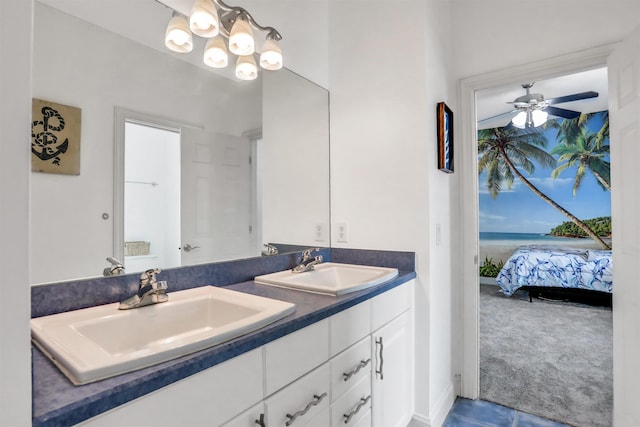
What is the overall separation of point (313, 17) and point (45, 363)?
6.90 feet

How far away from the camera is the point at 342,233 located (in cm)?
205

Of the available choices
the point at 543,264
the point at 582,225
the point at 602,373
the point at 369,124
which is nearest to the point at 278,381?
the point at 369,124

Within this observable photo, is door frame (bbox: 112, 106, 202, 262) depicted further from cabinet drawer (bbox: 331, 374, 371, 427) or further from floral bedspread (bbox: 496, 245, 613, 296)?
floral bedspread (bbox: 496, 245, 613, 296)

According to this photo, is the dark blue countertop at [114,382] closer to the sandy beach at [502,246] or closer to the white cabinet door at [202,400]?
the white cabinet door at [202,400]

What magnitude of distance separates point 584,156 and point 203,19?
5.87 meters

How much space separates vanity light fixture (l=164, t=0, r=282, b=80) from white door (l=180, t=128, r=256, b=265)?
33cm

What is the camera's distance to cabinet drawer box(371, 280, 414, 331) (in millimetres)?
1429

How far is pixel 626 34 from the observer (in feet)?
5.47

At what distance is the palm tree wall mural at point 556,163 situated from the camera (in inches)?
193

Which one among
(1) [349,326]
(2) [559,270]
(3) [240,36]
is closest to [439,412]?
(1) [349,326]

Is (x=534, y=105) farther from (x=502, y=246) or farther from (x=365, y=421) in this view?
(x=365, y=421)

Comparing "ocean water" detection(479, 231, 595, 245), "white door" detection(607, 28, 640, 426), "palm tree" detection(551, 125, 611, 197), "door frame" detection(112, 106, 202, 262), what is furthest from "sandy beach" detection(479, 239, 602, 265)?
"door frame" detection(112, 106, 202, 262)

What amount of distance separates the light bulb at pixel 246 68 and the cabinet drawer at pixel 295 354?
1.23 metres

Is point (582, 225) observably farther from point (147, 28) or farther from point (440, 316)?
point (147, 28)
